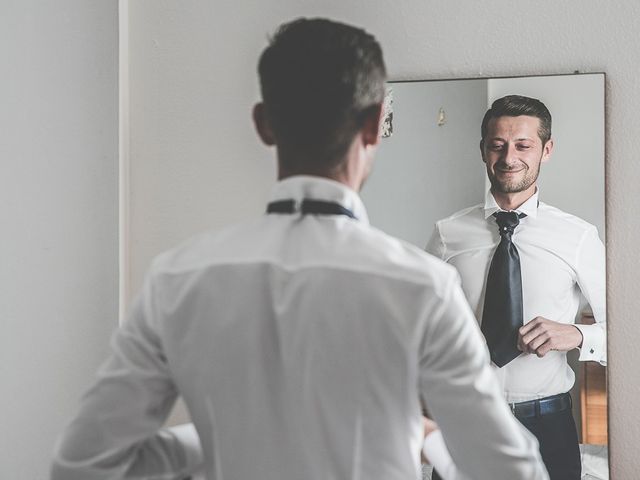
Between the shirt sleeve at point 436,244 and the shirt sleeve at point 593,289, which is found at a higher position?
the shirt sleeve at point 436,244

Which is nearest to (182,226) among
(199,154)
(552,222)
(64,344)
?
(199,154)

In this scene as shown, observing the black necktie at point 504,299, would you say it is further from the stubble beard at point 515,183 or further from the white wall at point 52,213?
the white wall at point 52,213

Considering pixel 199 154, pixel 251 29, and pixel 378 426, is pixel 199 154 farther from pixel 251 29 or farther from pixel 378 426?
pixel 378 426

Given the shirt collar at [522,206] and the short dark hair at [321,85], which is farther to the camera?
the shirt collar at [522,206]

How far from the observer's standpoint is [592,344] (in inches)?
83.3

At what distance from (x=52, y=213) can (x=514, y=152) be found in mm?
1296

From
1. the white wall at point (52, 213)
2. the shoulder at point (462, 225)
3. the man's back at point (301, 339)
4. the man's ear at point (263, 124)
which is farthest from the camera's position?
the shoulder at point (462, 225)

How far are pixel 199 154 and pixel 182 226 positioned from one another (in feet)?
0.73

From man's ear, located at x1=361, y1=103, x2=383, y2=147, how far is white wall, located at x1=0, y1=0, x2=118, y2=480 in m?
1.38

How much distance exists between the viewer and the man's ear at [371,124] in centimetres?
94

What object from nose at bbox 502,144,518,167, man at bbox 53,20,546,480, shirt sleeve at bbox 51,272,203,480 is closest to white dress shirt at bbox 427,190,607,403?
nose at bbox 502,144,518,167

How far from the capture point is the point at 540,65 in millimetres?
2197

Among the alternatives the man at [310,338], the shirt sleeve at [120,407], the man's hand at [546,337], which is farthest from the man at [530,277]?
the shirt sleeve at [120,407]

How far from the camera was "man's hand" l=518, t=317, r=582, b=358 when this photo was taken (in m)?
2.10
